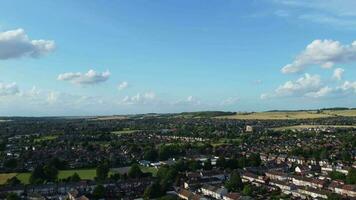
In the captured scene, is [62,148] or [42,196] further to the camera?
[62,148]

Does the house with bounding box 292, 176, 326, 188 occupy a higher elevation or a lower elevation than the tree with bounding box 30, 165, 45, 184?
lower

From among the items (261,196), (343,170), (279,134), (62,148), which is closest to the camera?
(261,196)

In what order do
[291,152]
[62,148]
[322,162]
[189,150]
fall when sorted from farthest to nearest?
[62,148] → [189,150] → [291,152] → [322,162]

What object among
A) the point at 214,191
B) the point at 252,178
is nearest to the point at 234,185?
the point at 214,191

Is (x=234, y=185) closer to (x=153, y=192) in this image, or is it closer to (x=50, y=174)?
(x=153, y=192)

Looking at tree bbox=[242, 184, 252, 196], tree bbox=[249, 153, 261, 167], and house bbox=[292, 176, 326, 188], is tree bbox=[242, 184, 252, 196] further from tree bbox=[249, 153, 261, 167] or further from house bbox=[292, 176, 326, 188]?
tree bbox=[249, 153, 261, 167]

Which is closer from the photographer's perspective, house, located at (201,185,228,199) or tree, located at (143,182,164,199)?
tree, located at (143,182,164,199)

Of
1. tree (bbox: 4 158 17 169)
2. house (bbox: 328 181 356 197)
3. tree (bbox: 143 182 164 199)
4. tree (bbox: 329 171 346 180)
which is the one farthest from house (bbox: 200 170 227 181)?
tree (bbox: 4 158 17 169)

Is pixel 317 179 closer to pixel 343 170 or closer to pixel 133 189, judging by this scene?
pixel 343 170

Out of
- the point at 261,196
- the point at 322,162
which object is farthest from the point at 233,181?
the point at 322,162
